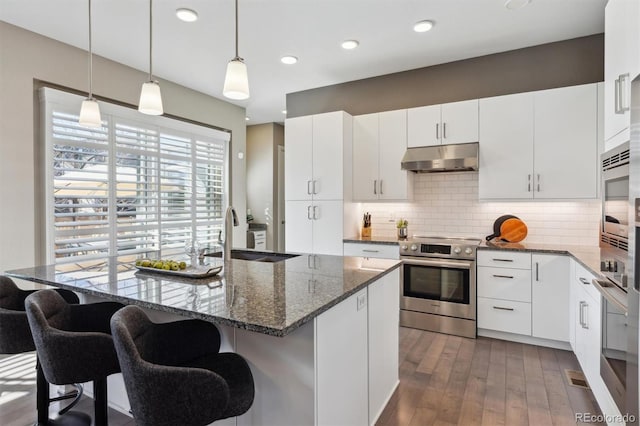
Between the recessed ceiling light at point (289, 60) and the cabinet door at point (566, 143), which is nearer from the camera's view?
Result: the cabinet door at point (566, 143)

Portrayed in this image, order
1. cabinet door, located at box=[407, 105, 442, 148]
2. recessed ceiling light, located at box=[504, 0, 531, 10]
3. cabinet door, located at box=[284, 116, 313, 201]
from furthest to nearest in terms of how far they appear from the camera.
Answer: cabinet door, located at box=[284, 116, 313, 201], cabinet door, located at box=[407, 105, 442, 148], recessed ceiling light, located at box=[504, 0, 531, 10]

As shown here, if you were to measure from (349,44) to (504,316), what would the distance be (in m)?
→ 3.04

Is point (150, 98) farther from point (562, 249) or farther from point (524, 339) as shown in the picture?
point (524, 339)

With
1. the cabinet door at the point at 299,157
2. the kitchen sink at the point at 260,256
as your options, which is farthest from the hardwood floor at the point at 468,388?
the cabinet door at the point at 299,157

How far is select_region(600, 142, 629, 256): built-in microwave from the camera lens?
5.52ft

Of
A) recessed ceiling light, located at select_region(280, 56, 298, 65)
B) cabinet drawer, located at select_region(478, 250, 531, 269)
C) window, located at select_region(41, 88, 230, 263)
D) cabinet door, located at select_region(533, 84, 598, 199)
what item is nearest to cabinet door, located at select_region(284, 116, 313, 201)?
recessed ceiling light, located at select_region(280, 56, 298, 65)

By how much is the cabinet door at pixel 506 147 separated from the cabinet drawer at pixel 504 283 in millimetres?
762

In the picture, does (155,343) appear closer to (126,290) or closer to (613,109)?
(126,290)

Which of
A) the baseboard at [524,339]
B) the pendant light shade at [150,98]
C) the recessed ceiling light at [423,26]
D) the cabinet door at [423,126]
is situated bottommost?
the baseboard at [524,339]

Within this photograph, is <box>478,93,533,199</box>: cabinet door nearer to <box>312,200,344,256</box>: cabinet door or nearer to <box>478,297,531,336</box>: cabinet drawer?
<box>478,297,531,336</box>: cabinet drawer

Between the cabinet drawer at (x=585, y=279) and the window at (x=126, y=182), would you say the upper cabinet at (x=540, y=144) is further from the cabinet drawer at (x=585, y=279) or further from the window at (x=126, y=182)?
the window at (x=126, y=182)

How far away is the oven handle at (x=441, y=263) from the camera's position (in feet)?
11.2

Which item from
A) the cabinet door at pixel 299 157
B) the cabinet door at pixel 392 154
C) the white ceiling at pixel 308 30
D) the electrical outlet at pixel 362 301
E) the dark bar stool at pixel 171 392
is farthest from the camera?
the cabinet door at pixel 299 157

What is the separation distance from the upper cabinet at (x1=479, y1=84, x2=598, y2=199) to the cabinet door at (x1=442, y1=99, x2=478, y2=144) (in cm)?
9
